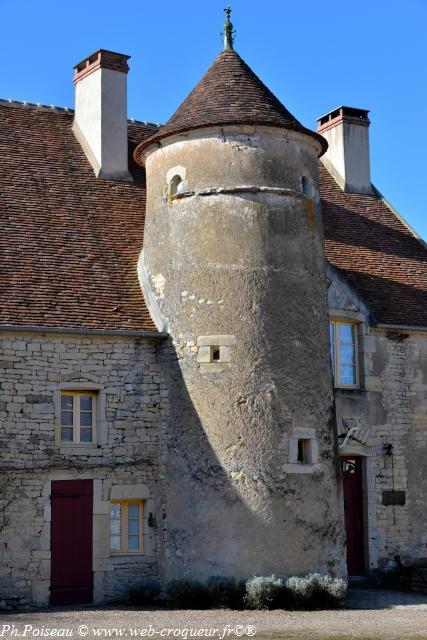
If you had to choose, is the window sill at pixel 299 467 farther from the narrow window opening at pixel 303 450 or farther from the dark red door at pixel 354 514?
the dark red door at pixel 354 514

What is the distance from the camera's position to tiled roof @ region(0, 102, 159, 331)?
16.1 m

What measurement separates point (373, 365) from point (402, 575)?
352cm

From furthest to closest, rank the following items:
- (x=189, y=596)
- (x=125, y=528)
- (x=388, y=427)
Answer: (x=388, y=427), (x=125, y=528), (x=189, y=596)

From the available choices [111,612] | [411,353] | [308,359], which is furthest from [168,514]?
[411,353]

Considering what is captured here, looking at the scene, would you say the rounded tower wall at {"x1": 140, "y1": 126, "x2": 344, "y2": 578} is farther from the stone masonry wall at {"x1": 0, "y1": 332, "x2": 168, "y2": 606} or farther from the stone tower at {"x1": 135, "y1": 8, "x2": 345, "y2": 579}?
the stone masonry wall at {"x1": 0, "y1": 332, "x2": 168, "y2": 606}

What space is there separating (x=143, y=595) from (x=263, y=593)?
187 centimetres

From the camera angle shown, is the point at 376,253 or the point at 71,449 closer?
the point at 71,449

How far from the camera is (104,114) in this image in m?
19.5

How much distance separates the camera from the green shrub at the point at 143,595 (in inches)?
604

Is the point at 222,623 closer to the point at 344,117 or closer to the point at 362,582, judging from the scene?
the point at 362,582

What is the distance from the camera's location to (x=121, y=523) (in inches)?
628

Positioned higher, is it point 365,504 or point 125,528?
point 365,504

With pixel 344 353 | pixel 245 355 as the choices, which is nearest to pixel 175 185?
pixel 245 355

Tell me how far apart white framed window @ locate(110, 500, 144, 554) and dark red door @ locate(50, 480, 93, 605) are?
404 mm
